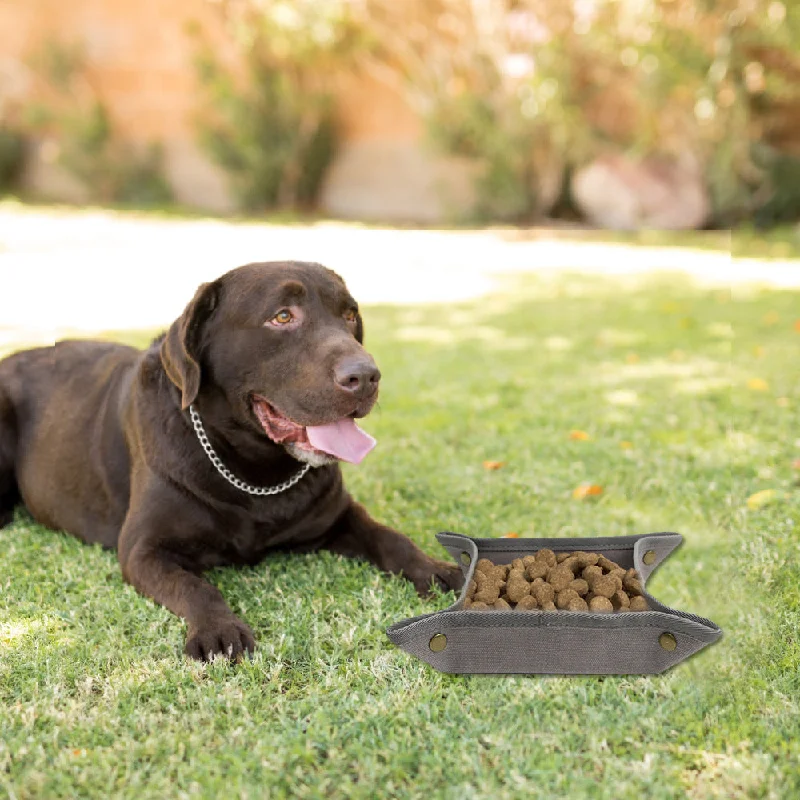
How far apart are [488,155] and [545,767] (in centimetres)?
1523

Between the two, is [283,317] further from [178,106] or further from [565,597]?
[178,106]

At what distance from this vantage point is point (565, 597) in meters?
2.70

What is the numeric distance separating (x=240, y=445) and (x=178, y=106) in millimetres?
18965

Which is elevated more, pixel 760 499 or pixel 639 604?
pixel 639 604

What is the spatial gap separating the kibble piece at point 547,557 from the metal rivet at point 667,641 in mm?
533

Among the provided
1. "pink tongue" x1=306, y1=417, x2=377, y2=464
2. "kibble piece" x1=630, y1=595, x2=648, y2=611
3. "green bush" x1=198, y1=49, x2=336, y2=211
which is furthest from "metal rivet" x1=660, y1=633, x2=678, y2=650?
"green bush" x1=198, y1=49, x2=336, y2=211

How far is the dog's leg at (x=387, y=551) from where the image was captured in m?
3.10

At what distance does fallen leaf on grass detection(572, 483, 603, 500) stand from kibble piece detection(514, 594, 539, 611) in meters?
1.32

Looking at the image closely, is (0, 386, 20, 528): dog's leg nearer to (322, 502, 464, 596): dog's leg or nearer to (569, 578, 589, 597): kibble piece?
(322, 502, 464, 596): dog's leg

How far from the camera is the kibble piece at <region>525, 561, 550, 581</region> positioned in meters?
2.88

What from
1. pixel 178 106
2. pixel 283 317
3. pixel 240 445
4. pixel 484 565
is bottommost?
pixel 484 565

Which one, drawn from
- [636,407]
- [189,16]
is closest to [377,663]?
[636,407]

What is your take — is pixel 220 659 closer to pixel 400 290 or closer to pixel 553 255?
pixel 400 290

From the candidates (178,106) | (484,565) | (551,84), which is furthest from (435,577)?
(178,106)
